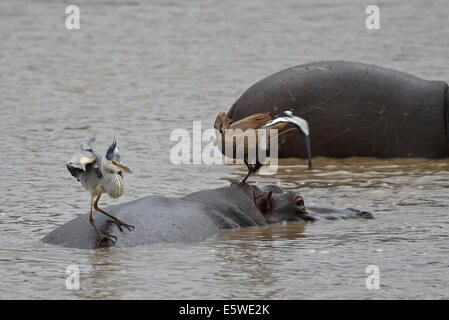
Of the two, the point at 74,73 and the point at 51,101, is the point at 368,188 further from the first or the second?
the point at 74,73

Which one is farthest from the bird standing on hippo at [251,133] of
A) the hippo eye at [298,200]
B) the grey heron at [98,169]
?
the grey heron at [98,169]

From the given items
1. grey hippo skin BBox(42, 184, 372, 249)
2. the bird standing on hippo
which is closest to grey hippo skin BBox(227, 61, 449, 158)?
grey hippo skin BBox(42, 184, 372, 249)

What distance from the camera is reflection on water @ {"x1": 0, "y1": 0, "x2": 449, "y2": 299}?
6.04 m

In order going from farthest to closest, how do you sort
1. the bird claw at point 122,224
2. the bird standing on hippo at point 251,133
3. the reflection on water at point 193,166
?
the bird standing on hippo at point 251,133 → the bird claw at point 122,224 → the reflection on water at point 193,166

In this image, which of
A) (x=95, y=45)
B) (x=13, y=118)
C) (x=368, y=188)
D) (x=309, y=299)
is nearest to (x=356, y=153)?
(x=368, y=188)

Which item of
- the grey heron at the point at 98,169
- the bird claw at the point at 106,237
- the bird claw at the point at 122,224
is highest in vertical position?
the grey heron at the point at 98,169

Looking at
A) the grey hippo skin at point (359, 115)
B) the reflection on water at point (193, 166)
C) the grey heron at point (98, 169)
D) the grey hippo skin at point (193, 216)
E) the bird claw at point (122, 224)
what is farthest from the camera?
the grey hippo skin at point (359, 115)

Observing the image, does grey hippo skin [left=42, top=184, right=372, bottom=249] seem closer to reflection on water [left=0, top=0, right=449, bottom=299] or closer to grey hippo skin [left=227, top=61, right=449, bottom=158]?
reflection on water [left=0, top=0, right=449, bottom=299]

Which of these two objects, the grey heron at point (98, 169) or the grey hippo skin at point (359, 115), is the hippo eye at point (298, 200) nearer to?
the grey heron at point (98, 169)

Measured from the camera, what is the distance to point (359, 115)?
9.90m

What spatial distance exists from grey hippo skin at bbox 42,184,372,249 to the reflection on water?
0.08m

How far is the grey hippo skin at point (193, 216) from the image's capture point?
6.45 metres

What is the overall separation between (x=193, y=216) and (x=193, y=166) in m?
2.98

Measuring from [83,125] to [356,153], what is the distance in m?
2.95
